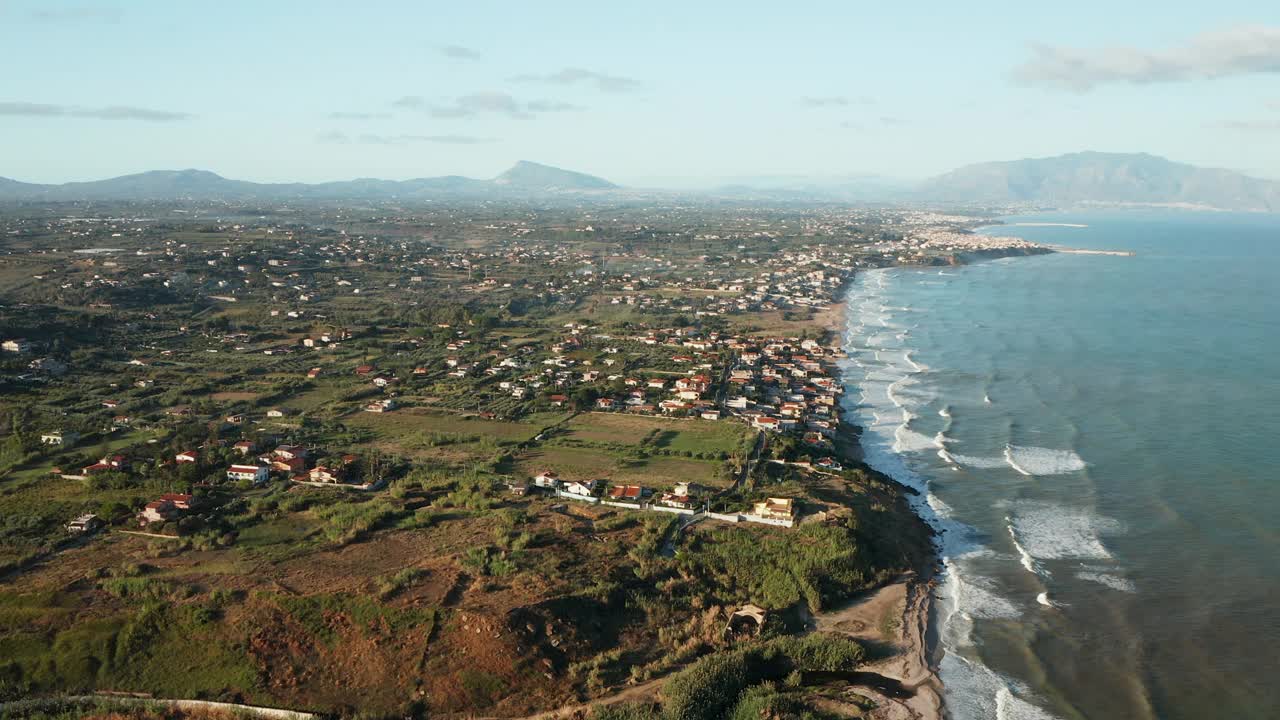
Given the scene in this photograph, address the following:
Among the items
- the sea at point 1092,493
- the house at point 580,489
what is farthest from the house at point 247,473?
the sea at point 1092,493

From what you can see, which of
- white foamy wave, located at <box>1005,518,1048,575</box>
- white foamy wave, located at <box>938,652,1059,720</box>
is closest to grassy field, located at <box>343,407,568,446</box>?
white foamy wave, located at <box>1005,518,1048,575</box>

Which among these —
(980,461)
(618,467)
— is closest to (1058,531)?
(980,461)

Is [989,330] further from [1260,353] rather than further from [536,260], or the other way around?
[536,260]

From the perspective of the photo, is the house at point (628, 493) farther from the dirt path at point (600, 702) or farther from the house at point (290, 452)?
the house at point (290, 452)

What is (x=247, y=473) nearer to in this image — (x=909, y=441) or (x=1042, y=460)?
(x=909, y=441)

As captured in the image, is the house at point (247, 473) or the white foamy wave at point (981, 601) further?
the house at point (247, 473)
